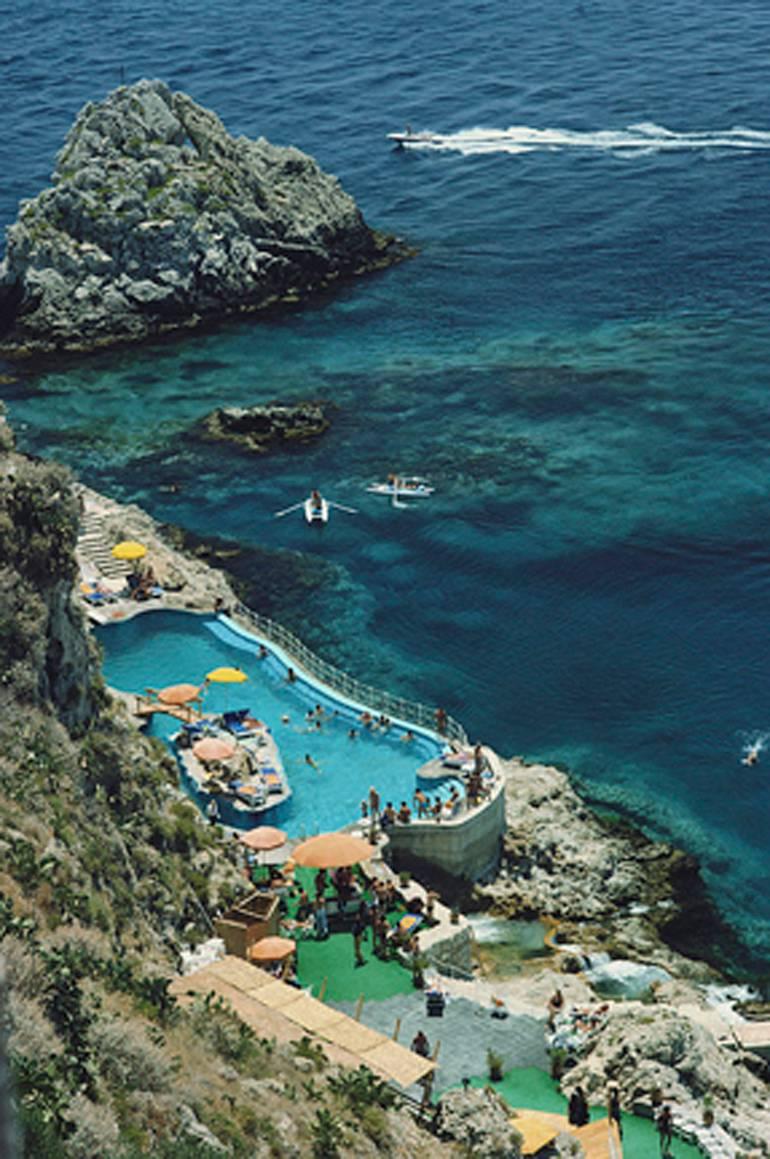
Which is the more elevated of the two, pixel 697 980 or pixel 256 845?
pixel 256 845

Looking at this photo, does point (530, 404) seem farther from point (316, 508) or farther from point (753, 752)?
point (753, 752)

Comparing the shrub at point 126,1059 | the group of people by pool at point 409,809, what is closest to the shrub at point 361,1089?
the shrub at point 126,1059

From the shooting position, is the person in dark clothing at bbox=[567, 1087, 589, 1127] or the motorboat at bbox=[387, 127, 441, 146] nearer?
the person in dark clothing at bbox=[567, 1087, 589, 1127]

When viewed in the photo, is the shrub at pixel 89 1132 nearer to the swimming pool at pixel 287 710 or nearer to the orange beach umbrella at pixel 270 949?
the orange beach umbrella at pixel 270 949

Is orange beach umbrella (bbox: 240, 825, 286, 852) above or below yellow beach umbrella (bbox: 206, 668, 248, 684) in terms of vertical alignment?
below

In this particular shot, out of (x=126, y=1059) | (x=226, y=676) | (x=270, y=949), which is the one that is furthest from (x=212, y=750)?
(x=126, y=1059)

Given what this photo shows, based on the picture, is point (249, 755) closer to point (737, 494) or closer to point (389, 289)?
point (737, 494)

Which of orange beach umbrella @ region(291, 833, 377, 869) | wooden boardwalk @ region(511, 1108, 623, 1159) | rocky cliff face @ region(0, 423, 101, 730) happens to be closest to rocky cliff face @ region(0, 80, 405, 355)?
rocky cliff face @ region(0, 423, 101, 730)

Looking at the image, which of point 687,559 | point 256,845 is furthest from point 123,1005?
point 687,559

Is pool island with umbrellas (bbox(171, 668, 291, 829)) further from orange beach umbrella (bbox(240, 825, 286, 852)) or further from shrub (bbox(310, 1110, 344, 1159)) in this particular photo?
shrub (bbox(310, 1110, 344, 1159))
